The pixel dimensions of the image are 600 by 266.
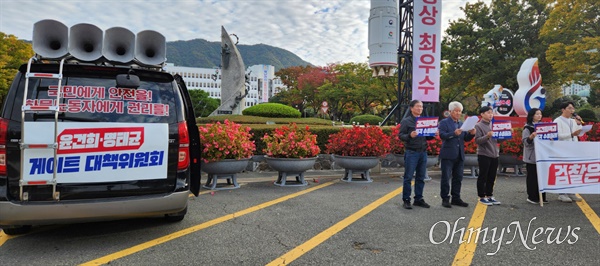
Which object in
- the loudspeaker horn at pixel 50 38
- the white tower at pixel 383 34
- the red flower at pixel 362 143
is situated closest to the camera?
the loudspeaker horn at pixel 50 38

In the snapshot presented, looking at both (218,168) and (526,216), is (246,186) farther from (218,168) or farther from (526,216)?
(526,216)

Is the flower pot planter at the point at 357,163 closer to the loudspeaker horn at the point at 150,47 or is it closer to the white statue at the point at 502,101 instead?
the loudspeaker horn at the point at 150,47

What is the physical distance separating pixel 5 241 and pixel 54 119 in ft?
5.62

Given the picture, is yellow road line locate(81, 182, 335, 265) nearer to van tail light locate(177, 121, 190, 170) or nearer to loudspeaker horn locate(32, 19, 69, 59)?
van tail light locate(177, 121, 190, 170)

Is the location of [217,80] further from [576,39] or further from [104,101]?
[104,101]

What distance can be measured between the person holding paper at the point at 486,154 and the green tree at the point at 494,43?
2231 cm

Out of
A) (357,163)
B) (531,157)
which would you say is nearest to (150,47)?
(357,163)

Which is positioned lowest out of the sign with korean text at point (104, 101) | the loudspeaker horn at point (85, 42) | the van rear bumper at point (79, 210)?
the van rear bumper at point (79, 210)

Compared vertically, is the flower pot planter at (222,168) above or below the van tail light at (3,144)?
below

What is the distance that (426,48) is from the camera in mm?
13977

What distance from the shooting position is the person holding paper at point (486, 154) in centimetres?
560

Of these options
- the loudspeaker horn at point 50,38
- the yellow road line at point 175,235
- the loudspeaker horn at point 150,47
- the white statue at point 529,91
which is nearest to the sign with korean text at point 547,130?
the yellow road line at point 175,235

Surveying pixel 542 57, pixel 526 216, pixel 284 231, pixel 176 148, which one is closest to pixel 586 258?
pixel 526 216

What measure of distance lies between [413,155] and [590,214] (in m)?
2.66
